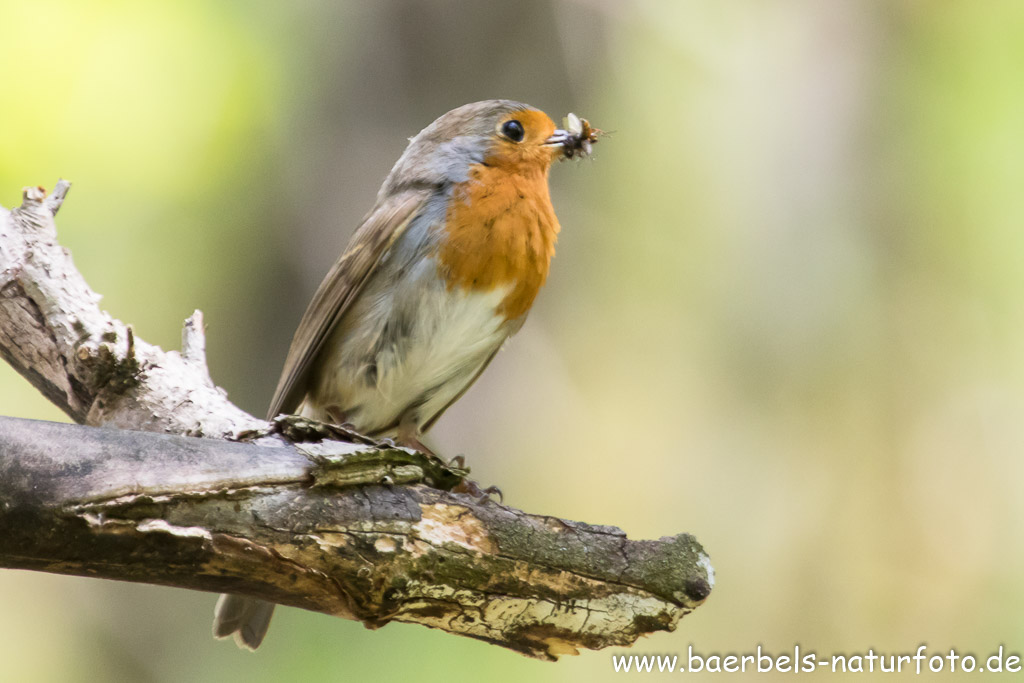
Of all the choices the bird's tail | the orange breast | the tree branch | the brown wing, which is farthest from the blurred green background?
the tree branch

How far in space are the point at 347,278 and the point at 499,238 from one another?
0.57 m

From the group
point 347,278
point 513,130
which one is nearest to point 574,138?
point 513,130

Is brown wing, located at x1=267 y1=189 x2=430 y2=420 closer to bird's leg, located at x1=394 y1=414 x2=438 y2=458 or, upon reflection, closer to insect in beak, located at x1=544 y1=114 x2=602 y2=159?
bird's leg, located at x1=394 y1=414 x2=438 y2=458

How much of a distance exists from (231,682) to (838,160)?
4.23 meters

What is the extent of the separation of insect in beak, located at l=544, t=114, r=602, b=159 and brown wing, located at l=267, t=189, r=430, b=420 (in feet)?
1.90

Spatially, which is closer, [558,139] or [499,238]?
[499,238]

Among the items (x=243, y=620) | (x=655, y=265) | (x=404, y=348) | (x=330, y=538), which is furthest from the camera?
(x=655, y=265)

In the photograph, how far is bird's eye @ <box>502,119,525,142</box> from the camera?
140 inches

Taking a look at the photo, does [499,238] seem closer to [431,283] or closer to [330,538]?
[431,283]

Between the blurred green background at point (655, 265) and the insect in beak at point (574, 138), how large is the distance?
42.9 inches

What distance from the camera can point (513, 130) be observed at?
3.55 m

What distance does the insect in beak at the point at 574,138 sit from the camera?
3604 mm

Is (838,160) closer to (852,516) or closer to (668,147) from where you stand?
(668,147)

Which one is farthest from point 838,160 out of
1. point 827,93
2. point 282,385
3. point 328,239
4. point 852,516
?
point 282,385
